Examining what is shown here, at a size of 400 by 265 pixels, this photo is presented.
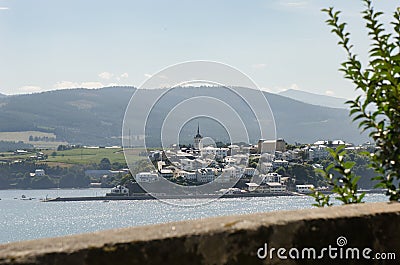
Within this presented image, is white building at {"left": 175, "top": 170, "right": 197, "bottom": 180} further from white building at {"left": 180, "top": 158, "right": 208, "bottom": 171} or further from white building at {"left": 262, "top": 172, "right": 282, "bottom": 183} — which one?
white building at {"left": 262, "top": 172, "right": 282, "bottom": 183}

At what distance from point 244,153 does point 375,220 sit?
2551cm

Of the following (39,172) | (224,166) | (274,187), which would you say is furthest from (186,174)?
(39,172)

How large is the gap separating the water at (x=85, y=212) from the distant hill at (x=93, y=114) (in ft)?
37.4

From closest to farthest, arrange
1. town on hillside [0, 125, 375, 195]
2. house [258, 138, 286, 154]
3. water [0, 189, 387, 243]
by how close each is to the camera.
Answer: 1. town on hillside [0, 125, 375, 195]
2. house [258, 138, 286, 154]
3. water [0, 189, 387, 243]

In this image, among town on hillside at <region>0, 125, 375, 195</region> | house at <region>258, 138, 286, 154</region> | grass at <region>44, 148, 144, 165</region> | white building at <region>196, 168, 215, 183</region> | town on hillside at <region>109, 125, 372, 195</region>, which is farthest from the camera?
grass at <region>44, 148, 144, 165</region>

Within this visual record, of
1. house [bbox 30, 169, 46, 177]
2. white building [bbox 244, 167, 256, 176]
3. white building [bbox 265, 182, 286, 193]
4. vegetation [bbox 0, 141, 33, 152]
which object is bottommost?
white building [bbox 265, 182, 286, 193]

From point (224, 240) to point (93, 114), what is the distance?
66188mm

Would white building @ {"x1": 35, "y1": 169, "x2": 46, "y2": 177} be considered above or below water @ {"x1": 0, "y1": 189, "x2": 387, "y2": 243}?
above

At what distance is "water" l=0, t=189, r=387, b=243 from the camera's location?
32.5m

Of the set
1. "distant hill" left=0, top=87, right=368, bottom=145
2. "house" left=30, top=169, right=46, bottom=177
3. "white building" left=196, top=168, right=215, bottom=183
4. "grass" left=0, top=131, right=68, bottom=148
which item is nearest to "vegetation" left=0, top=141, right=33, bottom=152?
"grass" left=0, top=131, right=68, bottom=148

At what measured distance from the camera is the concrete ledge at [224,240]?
4.25ft

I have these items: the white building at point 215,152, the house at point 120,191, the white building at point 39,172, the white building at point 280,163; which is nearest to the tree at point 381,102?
the white building at point 280,163

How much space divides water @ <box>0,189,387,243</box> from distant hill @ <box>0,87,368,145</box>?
1139 cm

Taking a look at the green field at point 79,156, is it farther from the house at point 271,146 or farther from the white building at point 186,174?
the house at point 271,146
